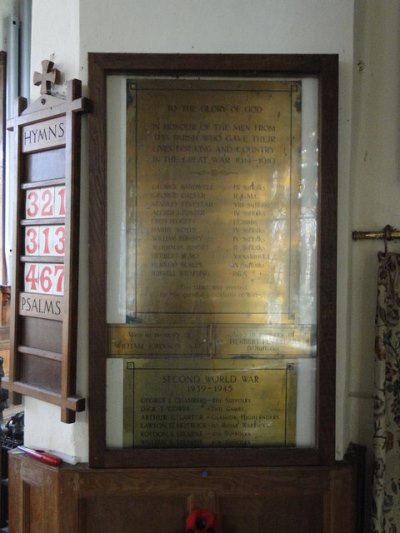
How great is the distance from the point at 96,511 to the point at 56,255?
67 centimetres

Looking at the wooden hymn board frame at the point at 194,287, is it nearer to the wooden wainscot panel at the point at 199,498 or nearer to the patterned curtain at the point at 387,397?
the wooden wainscot panel at the point at 199,498

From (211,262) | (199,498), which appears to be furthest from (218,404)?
(211,262)

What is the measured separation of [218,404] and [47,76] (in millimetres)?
967

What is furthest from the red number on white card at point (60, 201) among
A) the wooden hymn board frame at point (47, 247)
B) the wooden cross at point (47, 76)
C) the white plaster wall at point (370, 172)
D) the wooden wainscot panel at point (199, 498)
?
the white plaster wall at point (370, 172)

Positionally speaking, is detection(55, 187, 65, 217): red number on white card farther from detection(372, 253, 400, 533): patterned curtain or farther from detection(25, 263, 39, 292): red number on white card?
detection(372, 253, 400, 533): patterned curtain

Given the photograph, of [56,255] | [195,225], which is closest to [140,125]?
[195,225]

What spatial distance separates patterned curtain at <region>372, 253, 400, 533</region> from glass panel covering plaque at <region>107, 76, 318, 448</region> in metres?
0.19

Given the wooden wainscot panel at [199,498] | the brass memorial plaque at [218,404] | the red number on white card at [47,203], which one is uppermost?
the red number on white card at [47,203]

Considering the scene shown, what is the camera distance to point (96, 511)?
3.88ft

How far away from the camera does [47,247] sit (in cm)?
124

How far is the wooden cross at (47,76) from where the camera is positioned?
120 cm

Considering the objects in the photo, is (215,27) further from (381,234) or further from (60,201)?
(381,234)

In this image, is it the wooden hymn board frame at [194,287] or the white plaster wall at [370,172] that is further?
the white plaster wall at [370,172]

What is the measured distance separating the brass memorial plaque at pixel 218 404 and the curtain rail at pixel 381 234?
1.37 ft
